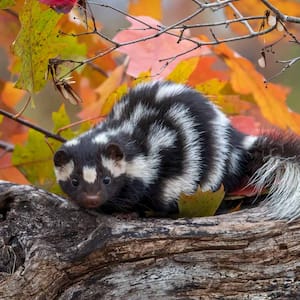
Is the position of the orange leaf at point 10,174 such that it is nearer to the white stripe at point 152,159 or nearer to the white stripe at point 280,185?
the white stripe at point 152,159

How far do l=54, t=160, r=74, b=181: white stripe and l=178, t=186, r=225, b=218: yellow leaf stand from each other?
1.26ft

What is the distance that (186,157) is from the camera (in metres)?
2.69

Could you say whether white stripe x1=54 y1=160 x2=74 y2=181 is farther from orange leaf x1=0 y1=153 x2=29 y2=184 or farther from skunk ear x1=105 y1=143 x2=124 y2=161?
orange leaf x1=0 y1=153 x2=29 y2=184

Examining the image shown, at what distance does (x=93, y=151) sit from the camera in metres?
2.62

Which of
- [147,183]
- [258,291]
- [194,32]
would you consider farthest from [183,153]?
[194,32]

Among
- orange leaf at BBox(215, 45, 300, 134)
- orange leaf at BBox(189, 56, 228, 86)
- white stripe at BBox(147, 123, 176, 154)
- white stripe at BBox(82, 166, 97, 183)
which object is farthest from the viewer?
orange leaf at BBox(189, 56, 228, 86)

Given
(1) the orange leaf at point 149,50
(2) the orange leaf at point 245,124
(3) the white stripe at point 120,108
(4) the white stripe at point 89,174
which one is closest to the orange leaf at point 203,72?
(2) the orange leaf at point 245,124

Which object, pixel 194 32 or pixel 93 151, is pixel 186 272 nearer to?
pixel 93 151

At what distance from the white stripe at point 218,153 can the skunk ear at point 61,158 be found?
48 cm

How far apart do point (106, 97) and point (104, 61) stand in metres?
0.29

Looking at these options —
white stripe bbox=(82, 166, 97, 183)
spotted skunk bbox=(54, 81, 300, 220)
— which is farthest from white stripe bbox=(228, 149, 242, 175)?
white stripe bbox=(82, 166, 97, 183)

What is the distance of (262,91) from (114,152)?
0.68 metres

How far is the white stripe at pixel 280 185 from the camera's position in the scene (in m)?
2.50

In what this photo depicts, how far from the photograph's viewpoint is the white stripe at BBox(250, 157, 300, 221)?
8.20ft
